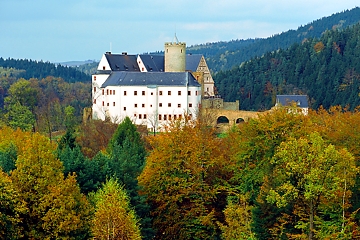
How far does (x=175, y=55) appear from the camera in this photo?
275ft

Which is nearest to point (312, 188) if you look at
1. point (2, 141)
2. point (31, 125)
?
point (2, 141)

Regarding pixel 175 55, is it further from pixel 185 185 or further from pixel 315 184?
pixel 315 184

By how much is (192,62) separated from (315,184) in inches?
2299

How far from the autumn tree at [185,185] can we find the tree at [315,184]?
5991 millimetres

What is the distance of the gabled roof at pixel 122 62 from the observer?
8538 cm

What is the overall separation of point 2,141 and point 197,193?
730 inches

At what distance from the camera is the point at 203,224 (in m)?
38.2

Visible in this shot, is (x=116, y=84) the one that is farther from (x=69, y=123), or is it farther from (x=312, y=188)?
(x=312, y=188)

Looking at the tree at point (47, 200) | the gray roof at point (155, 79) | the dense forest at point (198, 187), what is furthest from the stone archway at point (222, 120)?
the tree at point (47, 200)

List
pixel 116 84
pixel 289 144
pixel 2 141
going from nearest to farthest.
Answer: pixel 289 144 → pixel 2 141 → pixel 116 84

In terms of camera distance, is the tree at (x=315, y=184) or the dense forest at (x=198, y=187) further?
the tree at (x=315, y=184)

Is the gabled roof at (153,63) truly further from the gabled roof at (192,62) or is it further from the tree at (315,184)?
the tree at (315,184)

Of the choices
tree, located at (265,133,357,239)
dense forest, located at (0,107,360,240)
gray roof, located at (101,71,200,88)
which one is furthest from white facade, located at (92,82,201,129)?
tree, located at (265,133,357,239)

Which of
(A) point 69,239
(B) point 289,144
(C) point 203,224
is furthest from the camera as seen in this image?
(C) point 203,224
